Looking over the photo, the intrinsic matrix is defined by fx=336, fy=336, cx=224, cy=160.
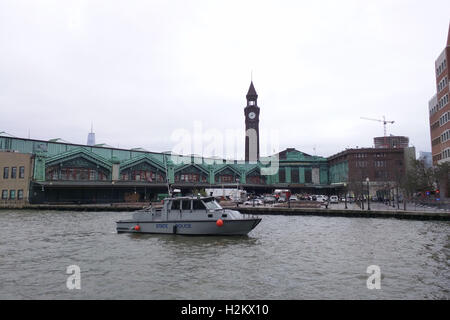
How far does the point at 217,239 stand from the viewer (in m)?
25.2

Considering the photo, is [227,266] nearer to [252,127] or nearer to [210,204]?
[210,204]

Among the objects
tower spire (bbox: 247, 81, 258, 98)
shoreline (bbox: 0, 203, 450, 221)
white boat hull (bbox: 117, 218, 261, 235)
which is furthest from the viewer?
tower spire (bbox: 247, 81, 258, 98)

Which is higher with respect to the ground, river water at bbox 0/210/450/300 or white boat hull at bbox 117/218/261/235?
white boat hull at bbox 117/218/261/235

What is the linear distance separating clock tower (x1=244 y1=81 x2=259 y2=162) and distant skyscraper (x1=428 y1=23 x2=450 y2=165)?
74196 millimetres

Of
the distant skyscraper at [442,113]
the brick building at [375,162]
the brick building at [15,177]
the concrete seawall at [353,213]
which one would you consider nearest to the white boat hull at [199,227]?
the concrete seawall at [353,213]

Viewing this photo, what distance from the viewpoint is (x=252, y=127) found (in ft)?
485

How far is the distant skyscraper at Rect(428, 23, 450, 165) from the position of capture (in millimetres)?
60406

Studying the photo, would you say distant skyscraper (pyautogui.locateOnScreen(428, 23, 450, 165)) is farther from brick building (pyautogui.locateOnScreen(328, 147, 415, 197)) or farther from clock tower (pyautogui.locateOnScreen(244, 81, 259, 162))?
clock tower (pyautogui.locateOnScreen(244, 81, 259, 162))

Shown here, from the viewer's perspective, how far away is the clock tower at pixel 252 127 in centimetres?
14077

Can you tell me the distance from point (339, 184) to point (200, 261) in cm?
9543

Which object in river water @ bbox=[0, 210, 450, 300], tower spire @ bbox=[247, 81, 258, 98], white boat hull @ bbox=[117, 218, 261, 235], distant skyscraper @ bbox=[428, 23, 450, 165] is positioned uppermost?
tower spire @ bbox=[247, 81, 258, 98]

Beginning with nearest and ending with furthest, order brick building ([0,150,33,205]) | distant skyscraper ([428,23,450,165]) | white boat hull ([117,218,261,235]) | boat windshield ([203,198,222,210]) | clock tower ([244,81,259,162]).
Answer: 1. white boat hull ([117,218,261,235])
2. boat windshield ([203,198,222,210])
3. distant skyscraper ([428,23,450,165])
4. brick building ([0,150,33,205])
5. clock tower ([244,81,259,162])

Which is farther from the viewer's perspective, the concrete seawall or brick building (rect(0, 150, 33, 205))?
brick building (rect(0, 150, 33, 205))

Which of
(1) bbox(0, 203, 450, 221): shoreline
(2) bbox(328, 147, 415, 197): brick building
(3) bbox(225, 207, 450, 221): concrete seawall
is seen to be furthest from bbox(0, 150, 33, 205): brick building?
(2) bbox(328, 147, 415, 197): brick building
